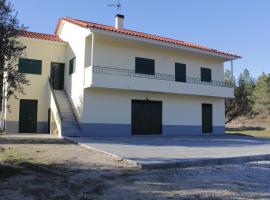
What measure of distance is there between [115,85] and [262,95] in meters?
45.7

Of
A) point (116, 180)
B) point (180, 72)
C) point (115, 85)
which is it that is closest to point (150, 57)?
point (180, 72)

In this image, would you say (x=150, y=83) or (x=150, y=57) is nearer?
(x=150, y=83)

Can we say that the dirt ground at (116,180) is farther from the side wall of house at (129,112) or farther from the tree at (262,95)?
the tree at (262,95)

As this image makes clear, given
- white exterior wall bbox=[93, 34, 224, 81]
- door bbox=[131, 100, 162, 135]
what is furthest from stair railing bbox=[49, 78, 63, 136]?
door bbox=[131, 100, 162, 135]

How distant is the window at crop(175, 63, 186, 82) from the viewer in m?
24.4

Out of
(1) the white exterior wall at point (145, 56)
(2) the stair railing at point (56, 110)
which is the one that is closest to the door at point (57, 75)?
(2) the stair railing at point (56, 110)

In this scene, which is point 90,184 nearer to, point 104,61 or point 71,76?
point 104,61

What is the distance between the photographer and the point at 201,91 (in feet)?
80.3

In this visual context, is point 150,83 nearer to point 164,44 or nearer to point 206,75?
point 164,44

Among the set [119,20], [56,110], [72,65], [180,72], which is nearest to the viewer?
[56,110]

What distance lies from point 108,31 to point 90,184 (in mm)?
13735

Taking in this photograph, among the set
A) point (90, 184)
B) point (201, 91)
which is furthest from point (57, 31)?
point (90, 184)

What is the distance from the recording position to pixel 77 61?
2225 cm

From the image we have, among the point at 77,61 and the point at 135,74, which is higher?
the point at 77,61
